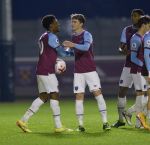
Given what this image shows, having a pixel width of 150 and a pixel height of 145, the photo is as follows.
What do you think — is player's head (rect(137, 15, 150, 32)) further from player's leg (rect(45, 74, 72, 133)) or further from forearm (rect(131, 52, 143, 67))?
player's leg (rect(45, 74, 72, 133))

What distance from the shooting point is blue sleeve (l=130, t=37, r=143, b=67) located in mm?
12688

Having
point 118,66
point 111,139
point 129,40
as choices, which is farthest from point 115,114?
point 118,66

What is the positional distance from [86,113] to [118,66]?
28.0ft

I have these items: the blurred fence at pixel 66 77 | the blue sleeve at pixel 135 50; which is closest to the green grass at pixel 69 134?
the blue sleeve at pixel 135 50

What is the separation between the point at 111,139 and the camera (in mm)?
11547

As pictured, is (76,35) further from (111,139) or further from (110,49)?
(110,49)

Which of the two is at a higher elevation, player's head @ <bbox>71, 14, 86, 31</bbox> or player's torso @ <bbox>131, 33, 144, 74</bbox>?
player's head @ <bbox>71, 14, 86, 31</bbox>

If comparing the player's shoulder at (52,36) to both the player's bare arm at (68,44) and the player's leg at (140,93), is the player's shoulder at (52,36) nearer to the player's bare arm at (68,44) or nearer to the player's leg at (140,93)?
the player's bare arm at (68,44)

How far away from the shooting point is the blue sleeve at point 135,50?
41.6 feet

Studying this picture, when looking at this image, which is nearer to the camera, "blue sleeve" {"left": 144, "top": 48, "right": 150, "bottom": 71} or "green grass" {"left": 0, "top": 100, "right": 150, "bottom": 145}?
"green grass" {"left": 0, "top": 100, "right": 150, "bottom": 145}

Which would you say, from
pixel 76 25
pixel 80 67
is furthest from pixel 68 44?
pixel 80 67

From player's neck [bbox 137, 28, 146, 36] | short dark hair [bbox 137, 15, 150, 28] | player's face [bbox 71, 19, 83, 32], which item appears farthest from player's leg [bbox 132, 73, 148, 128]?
player's face [bbox 71, 19, 83, 32]

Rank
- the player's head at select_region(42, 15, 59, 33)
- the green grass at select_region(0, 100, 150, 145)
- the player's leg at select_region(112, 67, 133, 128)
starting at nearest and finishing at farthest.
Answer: the green grass at select_region(0, 100, 150, 145) → the player's head at select_region(42, 15, 59, 33) → the player's leg at select_region(112, 67, 133, 128)

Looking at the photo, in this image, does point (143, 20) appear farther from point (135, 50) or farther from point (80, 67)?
point (80, 67)
